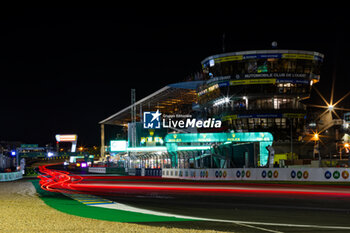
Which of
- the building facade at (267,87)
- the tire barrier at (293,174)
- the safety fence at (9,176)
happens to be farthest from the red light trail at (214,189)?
the building facade at (267,87)

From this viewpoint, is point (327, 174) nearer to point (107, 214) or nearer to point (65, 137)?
point (107, 214)

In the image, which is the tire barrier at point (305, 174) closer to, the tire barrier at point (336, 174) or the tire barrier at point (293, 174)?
the tire barrier at point (293, 174)

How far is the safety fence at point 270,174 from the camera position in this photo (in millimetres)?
29281

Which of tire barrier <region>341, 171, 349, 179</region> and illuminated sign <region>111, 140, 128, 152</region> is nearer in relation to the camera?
tire barrier <region>341, 171, 349, 179</region>

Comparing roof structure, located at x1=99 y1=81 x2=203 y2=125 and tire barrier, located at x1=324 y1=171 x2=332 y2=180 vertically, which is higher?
roof structure, located at x1=99 y1=81 x2=203 y2=125

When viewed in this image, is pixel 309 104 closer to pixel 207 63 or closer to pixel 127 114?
pixel 207 63

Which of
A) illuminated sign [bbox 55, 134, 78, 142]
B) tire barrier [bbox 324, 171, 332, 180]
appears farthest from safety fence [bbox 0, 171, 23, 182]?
illuminated sign [bbox 55, 134, 78, 142]

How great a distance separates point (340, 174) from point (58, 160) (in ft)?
549

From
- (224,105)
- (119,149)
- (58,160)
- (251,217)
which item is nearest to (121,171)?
(224,105)

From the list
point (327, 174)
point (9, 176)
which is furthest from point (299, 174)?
point (9, 176)

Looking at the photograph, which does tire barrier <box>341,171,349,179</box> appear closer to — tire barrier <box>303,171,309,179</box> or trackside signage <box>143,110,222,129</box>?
tire barrier <box>303,171,309,179</box>

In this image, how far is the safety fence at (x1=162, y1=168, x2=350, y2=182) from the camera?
29.3 metres

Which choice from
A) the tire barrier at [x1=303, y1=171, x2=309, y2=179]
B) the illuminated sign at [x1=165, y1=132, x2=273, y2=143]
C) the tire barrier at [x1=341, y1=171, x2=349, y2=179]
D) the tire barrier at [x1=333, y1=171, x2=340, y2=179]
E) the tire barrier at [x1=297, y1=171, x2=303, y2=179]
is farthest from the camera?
the illuminated sign at [x1=165, y1=132, x2=273, y2=143]

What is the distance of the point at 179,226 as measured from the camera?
11.6m
